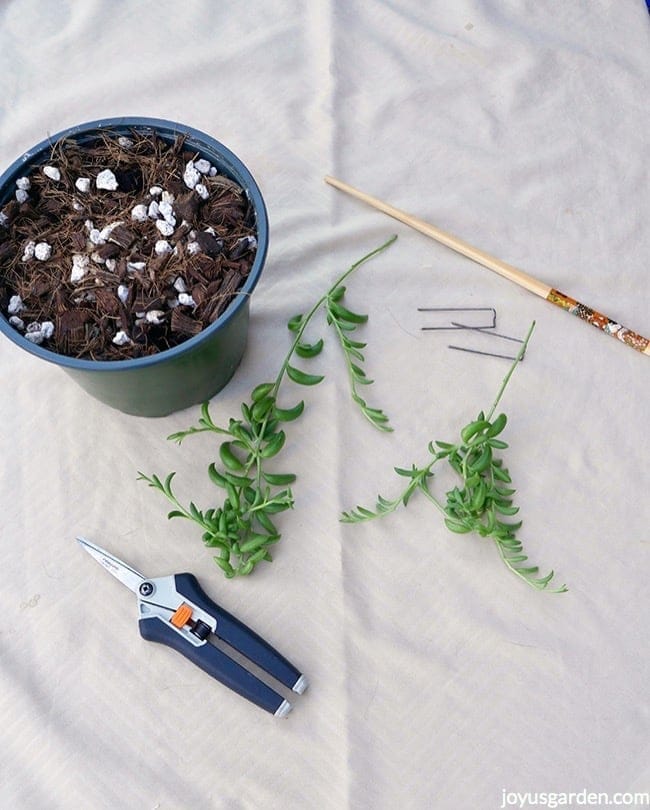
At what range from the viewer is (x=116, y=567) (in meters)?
0.67

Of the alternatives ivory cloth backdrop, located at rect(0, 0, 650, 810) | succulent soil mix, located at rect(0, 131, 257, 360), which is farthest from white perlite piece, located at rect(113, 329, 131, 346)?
ivory cloth backdrop, located at rect(0, 0, 650, 810)

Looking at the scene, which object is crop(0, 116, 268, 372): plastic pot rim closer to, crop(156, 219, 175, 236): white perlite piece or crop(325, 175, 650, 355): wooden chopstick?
crop(156, 219, 175, 236): white perlite piece

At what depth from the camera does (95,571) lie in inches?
27.2

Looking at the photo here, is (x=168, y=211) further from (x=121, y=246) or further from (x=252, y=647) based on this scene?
(x=252, y=647)

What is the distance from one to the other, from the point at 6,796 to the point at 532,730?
1.34ft

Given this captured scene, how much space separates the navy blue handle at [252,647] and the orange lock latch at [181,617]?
0.01 m

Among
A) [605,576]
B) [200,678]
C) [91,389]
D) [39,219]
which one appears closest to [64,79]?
[39,219]

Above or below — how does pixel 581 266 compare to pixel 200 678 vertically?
above

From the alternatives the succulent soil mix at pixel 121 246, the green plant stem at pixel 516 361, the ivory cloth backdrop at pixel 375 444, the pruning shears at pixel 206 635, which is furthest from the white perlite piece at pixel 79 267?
the green plant stem at pixel 516 361

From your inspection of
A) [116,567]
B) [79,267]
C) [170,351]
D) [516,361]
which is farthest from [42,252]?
[516,361]

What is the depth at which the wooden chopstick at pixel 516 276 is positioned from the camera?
753 mm

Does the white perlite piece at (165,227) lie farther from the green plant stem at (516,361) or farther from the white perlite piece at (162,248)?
the green plant stem at (516,361)

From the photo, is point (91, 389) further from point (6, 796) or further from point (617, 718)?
point (617, 718)

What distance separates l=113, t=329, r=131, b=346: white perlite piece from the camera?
0.63 meters
